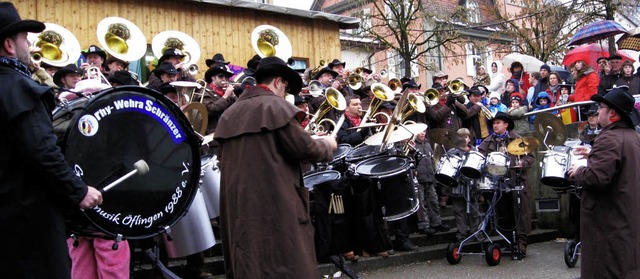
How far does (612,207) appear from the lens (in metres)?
6.02

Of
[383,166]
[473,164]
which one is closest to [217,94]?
[383,166]

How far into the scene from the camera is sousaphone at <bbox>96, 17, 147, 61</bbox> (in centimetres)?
1022

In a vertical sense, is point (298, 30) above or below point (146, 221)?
above

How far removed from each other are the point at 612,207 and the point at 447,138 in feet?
16.4

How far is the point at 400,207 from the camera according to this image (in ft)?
27.7

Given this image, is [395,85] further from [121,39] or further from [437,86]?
[121,39]

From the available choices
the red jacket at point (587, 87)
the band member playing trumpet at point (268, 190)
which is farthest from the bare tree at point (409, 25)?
the band member playing trumpet at point (268, 190)

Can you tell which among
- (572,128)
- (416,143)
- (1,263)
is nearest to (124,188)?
(1,263)

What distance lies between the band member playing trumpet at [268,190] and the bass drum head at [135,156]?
1.10ft

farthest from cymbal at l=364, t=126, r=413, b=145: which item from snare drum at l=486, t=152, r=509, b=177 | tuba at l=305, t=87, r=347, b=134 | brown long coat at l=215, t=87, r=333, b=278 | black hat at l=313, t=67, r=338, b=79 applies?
black hat at l=313, t=67, r=338, b=79

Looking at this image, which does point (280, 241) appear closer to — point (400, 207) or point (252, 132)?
point (252, 132)

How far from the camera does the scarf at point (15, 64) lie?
146 inches

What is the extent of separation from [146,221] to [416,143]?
269 inches

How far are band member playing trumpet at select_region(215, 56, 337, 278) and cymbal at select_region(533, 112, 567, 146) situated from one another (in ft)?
19.4
